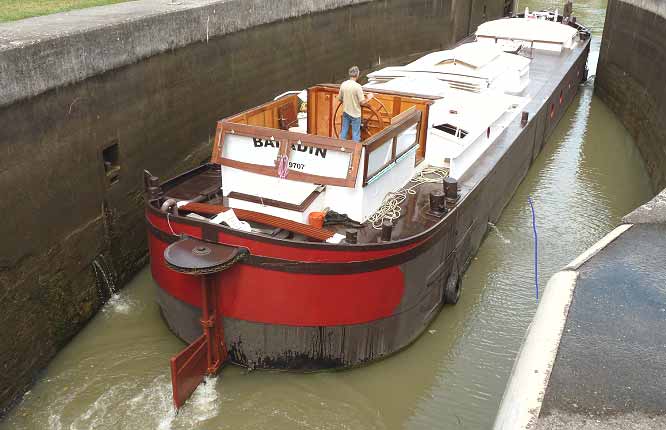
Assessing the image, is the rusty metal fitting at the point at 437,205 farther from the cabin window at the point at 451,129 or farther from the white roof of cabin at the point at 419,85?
the white roof of cabin at the point at 419,85

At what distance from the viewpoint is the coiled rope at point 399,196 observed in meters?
7.27

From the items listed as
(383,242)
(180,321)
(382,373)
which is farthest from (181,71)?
(382,373)

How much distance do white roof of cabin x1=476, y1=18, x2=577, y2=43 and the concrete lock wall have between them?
27.3 feet

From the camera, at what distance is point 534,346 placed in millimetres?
3949

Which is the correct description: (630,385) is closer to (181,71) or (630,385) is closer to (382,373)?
(382,373)

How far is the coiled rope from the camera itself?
727 cm

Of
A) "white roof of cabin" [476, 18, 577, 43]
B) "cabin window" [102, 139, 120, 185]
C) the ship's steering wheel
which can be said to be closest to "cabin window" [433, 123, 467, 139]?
the ship's steering wheel

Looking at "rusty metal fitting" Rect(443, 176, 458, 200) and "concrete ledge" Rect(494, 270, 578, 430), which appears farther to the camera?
"rusty metal fitting" Rect(443, 176, 458, 200)

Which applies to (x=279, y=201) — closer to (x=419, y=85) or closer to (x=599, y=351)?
(x=599, y=351)

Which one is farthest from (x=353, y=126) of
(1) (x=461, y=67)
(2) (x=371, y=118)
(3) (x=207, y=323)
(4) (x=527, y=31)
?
(4) (x=527, y=31)

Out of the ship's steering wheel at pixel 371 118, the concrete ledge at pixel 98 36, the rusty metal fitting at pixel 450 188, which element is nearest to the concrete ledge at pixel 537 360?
the rusty metal fitting at pixel 450 188

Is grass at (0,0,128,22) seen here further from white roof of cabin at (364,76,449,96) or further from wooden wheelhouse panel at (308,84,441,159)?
white roof of cabin at (364,76,449,96)

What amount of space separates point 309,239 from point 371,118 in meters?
2.58

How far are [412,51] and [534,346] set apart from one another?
19137mm
